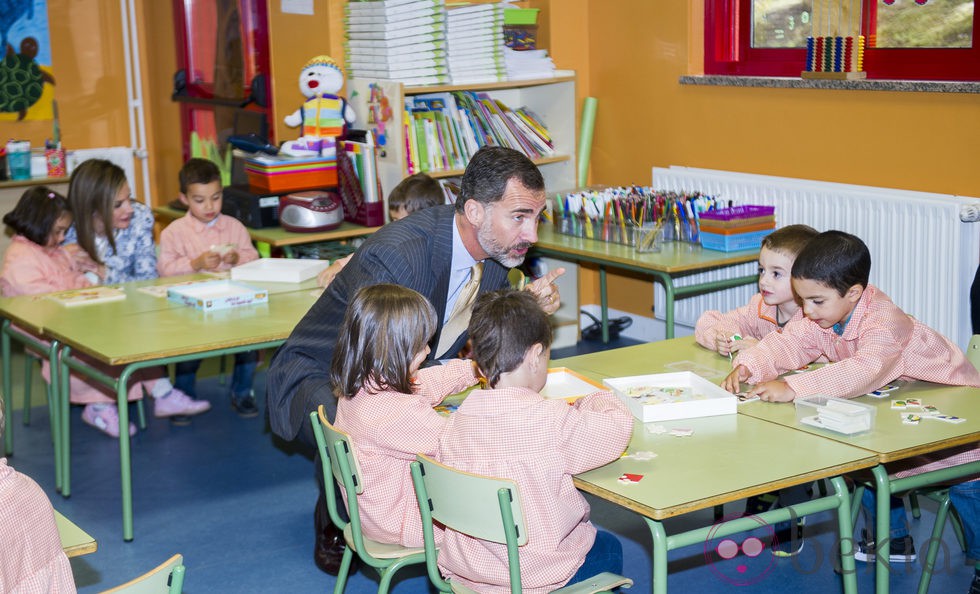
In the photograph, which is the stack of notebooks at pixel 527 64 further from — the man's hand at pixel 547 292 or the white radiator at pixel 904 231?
the man's hand at pixel 547 292

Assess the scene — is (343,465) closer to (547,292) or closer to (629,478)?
(629,478)

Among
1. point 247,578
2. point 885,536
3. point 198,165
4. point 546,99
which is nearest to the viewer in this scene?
point 885,536

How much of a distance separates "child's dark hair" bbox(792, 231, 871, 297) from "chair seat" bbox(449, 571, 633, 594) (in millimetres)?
998

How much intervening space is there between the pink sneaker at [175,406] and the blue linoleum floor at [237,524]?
0.17 feet

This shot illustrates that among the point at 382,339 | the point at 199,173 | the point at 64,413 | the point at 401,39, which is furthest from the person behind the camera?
the point at 401,39

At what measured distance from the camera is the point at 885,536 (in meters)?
2.58

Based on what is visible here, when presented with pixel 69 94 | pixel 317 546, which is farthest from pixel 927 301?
pixel 69 94

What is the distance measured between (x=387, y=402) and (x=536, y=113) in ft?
12.4

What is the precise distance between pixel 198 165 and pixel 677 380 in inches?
112

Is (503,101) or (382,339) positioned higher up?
(503,101)

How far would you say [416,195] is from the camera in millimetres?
4438

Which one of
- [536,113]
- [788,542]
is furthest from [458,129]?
[788,542]

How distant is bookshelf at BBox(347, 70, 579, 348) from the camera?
542 cm

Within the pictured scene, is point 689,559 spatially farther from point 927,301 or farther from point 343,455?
point 927,301
